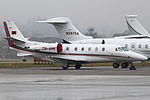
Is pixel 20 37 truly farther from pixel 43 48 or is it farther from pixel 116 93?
pixel 116 93

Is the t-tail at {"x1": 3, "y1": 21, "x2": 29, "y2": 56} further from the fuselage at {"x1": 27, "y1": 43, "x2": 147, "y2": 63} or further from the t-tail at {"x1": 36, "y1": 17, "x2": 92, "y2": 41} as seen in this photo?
the t-tail at {"x1": 36, "y1": 17, "x2": 92, "y2": 41}

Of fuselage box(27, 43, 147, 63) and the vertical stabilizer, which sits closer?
fuselage box(27, 43, 147, 63)

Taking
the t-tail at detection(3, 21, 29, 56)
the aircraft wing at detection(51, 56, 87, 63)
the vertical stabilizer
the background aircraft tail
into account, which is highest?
the background aircraft tail

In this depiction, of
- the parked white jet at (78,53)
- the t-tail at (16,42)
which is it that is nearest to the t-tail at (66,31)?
the t-tail at (16,42)

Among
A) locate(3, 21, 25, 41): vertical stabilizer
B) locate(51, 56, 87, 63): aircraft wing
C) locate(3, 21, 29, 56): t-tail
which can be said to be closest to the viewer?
locate(51, 56, 87, 63): aircraft wing

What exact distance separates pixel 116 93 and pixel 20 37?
120 feet

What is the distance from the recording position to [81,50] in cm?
5381

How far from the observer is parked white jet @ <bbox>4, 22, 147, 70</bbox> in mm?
51781

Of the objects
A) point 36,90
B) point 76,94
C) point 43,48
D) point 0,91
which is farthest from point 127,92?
point 43,48

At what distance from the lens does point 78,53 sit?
53.8 meters

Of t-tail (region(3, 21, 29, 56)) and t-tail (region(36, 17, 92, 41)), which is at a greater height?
t-tail (region(36, 17, 92, 41))

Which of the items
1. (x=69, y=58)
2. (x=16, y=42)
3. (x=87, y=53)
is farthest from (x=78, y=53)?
(x=16, y=42)

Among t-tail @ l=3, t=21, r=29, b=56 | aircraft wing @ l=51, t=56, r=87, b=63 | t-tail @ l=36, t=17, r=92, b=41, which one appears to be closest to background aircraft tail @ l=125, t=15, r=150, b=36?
t-tail @ l=36, t=17, r=92, b=41

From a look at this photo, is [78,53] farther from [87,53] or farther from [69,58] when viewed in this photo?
[69,58]
